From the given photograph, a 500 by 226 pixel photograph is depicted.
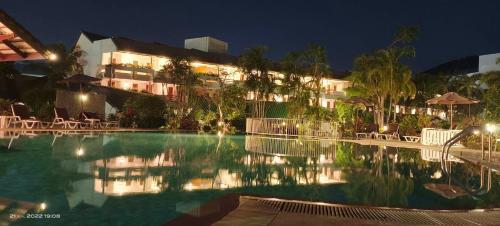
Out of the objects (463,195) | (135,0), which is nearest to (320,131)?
(463,195)

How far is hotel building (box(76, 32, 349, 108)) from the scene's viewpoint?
35.3 metres

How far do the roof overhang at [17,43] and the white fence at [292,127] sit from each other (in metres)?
11.6

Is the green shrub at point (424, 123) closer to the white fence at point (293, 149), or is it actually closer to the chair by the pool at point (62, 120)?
the white fence at point (293, 149)

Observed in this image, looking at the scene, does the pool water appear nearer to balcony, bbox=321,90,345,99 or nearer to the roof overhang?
the roof overhang

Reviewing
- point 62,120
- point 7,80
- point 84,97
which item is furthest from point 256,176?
point 7,80

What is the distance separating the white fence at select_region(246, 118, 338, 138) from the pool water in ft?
31.6

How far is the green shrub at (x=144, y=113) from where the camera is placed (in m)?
23.9

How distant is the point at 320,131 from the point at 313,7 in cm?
4221

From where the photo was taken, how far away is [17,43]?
11.6 m

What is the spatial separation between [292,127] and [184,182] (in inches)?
568

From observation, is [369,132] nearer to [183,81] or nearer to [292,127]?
[292,127]

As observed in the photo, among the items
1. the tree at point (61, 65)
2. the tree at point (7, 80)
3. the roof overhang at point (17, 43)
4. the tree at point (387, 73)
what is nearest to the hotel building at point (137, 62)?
the tree at point (61, 65)

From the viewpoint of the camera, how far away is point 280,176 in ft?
26.0
